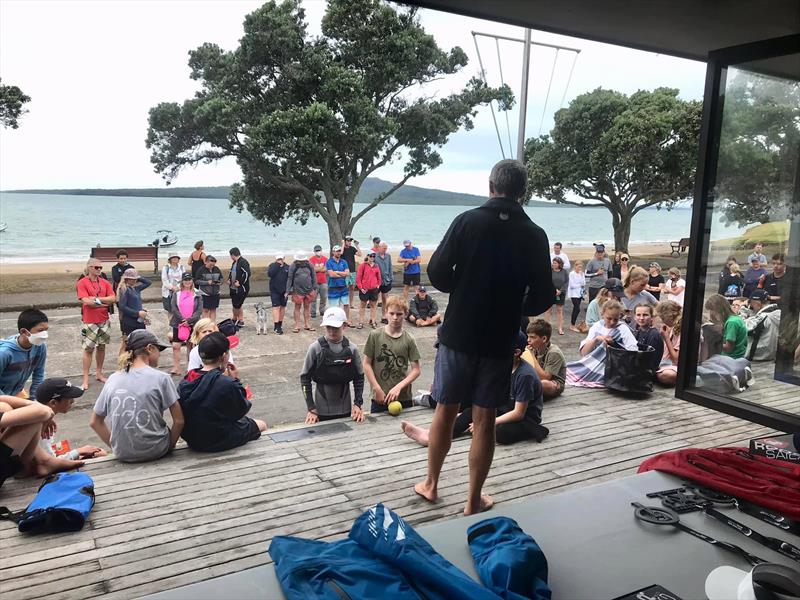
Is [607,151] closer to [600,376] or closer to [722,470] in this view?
[600,376]

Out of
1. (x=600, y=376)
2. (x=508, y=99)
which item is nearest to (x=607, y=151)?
(x=508, y=99)

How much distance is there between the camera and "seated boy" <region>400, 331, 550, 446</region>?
13.8 ft

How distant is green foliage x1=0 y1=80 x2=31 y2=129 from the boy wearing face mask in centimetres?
1142

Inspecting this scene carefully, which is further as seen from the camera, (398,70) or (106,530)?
(398,70)

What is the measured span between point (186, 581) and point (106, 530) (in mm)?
694

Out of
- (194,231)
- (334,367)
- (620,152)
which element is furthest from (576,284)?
(194,231)

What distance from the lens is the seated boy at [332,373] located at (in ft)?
15.9

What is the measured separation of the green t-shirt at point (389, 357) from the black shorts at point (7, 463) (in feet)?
8.55

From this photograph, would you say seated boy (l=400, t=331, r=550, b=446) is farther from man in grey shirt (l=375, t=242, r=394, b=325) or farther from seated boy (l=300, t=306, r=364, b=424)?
man in grey shirt (l=375, t=242, r=394, b=325)

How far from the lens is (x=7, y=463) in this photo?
354cm

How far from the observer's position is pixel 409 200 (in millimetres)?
176625

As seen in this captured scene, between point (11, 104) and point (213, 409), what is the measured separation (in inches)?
528

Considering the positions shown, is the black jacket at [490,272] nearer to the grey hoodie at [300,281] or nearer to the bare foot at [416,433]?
the bare foot at [416,433]

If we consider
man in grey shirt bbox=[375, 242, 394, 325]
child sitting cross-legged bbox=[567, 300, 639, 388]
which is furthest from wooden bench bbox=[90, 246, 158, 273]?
child sitting cross-legged bbox=[567, 300, 639, 388]
